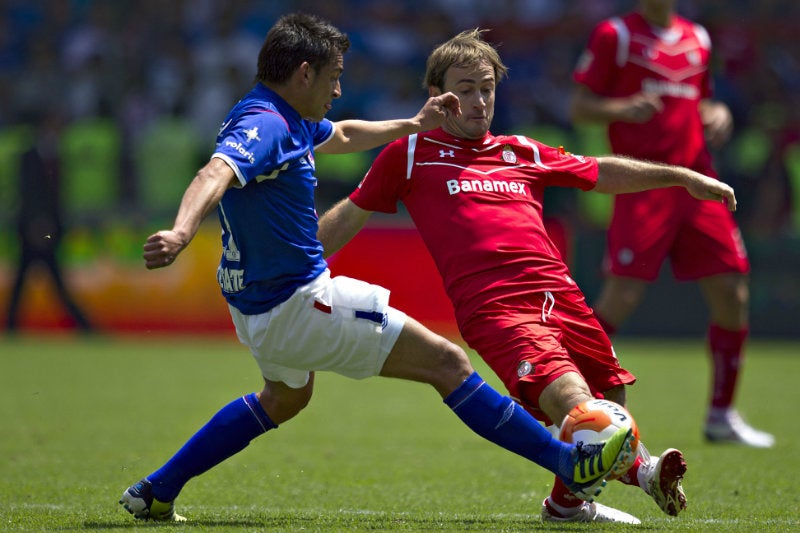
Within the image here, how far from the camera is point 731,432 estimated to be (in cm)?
732

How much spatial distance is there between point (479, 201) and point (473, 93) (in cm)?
45

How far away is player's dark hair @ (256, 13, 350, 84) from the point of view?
4.57 meters

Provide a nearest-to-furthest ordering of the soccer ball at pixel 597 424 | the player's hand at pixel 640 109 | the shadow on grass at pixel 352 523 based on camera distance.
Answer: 1. the soccer ball at pixel 597 424
2. the shadow on grass at pixel 352 523
3. the player's hand at pixel 640 109

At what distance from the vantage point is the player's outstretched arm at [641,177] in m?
5.05

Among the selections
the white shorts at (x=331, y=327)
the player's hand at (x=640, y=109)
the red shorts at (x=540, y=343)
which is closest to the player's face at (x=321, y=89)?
the white shorts at (x=331, y=327)

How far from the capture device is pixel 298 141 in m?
4.54

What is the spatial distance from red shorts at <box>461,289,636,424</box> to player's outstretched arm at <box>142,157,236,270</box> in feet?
4.01

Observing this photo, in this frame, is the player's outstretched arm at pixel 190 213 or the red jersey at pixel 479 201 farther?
the red jersey at pixel 479 201

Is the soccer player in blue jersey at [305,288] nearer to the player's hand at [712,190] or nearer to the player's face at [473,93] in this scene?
the player's face at [473,93]

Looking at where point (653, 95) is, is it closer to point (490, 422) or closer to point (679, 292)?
point (490, 422)

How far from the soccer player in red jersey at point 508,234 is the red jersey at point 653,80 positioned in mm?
2317

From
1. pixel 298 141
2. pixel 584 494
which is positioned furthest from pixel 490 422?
pixel 298 141

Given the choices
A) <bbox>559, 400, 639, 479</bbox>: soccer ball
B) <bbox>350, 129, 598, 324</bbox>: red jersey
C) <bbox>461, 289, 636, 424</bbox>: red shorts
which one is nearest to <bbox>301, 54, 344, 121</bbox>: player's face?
<bbox>350, 129, 598, 324</bbox>: red jersey

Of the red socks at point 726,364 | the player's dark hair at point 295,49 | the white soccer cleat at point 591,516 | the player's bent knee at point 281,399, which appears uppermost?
the player's dark hair at point 295,49
